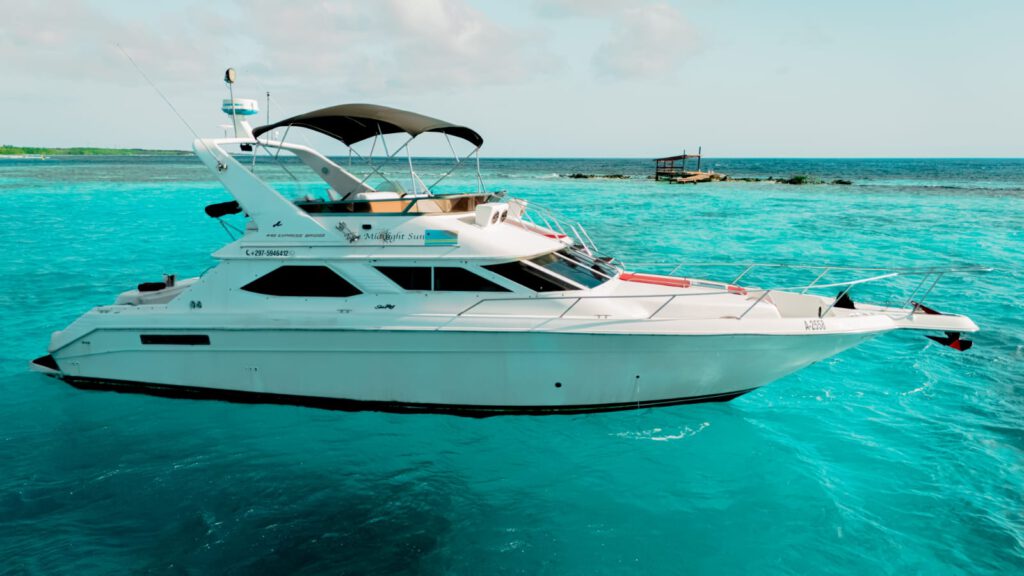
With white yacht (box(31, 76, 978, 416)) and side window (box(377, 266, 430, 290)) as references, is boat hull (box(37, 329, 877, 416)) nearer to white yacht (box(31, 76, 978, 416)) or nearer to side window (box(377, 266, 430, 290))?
white yacht (box(31, 76, 978, 416))

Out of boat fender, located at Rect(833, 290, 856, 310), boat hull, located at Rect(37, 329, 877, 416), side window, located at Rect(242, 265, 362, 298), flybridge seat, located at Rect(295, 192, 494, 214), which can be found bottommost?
boat hull, located at Rect(37, 329, 877, 416)

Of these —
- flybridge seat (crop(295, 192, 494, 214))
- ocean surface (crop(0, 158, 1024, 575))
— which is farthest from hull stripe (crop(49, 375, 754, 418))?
flybridge seat (crop(295, 192, 494, 214))

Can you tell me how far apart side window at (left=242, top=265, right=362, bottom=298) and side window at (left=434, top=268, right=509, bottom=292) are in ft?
3.67

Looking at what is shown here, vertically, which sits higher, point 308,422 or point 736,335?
point 736,335

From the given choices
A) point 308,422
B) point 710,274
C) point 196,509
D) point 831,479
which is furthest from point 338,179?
point 710,274

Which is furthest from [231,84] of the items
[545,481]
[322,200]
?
[545,481]

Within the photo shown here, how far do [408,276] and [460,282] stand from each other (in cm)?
65

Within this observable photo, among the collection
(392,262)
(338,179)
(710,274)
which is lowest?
(710,274)

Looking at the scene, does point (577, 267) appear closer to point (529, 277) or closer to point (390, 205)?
point (529, 277)

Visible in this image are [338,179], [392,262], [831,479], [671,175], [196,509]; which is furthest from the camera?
[671,175]

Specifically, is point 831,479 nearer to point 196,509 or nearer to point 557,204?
point 196,509

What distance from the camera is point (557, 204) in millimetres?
37625

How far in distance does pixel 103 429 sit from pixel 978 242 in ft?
89.8

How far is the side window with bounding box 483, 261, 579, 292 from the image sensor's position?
6.81 m
